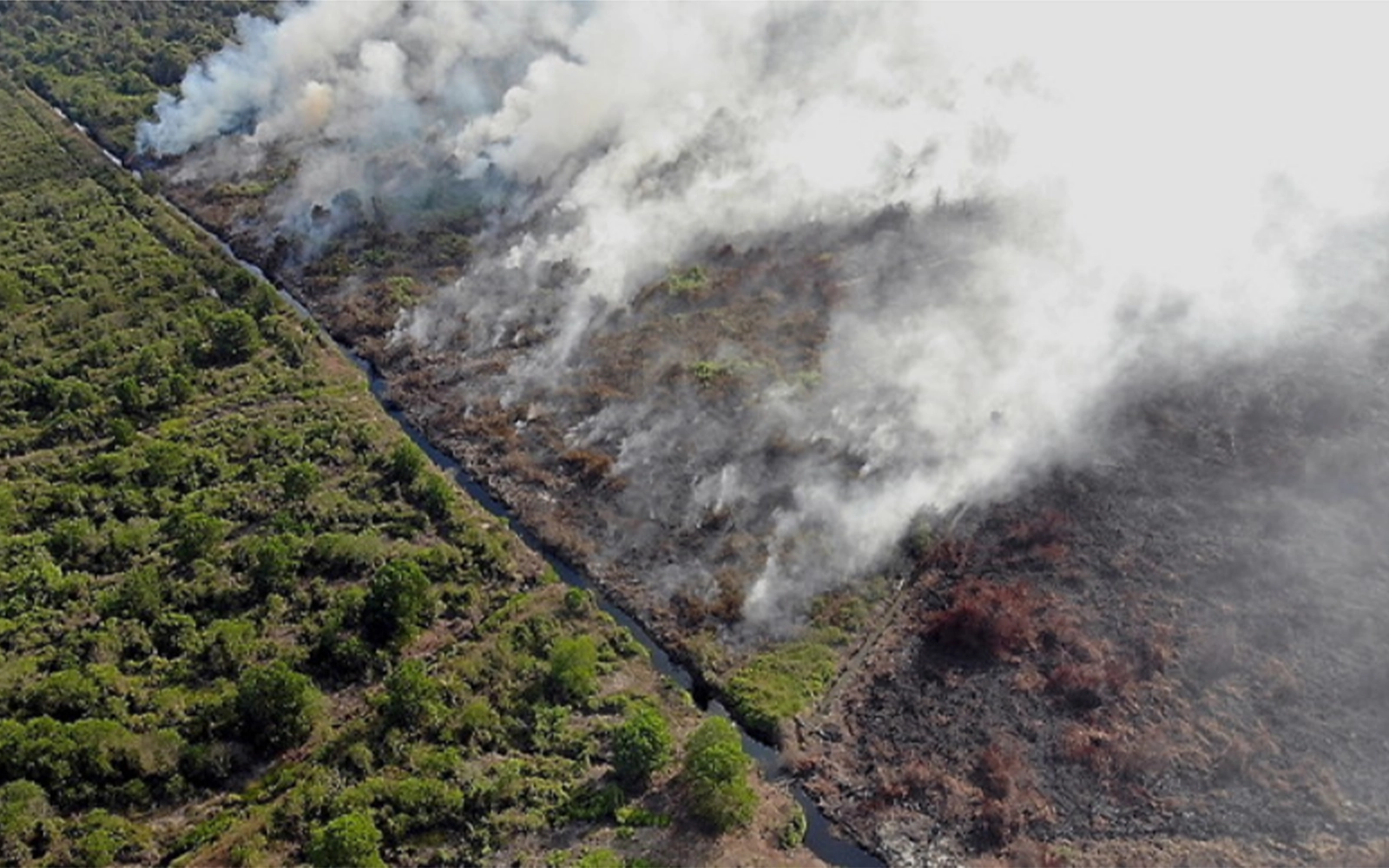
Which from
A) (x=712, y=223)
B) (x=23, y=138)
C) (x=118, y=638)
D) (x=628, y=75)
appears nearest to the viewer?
(x=118, y=638)

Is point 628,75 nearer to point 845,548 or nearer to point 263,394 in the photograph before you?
point 263,394

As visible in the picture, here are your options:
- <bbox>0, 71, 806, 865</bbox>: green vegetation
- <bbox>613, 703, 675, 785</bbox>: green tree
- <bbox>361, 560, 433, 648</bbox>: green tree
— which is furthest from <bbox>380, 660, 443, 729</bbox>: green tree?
<bbox>613, 703, 675, 785</bbox>: green tree

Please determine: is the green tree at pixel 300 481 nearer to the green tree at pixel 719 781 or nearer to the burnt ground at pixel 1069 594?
the burnt ground at pixel 1069 594

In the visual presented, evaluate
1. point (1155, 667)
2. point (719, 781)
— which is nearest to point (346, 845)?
point (719, 781)

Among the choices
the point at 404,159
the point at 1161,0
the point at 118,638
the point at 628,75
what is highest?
the point at 1161,0

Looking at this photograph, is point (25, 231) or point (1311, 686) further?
point (25, 231)

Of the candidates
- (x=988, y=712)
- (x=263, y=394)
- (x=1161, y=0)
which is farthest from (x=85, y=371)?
(x=1161, y=0)

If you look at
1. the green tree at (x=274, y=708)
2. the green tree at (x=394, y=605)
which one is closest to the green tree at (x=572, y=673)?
the green tree at (x=394, y=605)

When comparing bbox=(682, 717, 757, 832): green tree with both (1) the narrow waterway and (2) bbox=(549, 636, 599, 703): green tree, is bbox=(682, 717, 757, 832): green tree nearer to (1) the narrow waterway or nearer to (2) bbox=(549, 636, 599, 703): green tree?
(1) the narrow waterway
